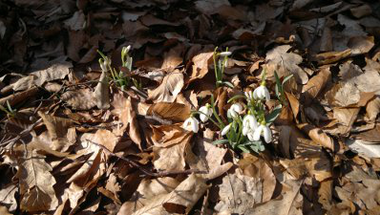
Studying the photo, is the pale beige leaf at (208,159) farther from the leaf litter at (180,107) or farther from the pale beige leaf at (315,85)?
the pale beige leaf at (315,85)

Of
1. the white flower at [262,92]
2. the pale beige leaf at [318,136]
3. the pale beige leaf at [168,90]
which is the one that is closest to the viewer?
the white flower at [262,92]

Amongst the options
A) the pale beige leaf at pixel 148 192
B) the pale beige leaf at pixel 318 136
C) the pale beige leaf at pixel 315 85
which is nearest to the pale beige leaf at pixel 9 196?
the pale beige leaf at pixel 148 192

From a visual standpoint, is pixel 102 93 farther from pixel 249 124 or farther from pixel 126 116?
pixel 249 124

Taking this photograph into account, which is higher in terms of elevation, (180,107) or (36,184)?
(180,107)

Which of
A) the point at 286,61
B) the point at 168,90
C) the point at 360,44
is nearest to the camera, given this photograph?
the point at 168,90

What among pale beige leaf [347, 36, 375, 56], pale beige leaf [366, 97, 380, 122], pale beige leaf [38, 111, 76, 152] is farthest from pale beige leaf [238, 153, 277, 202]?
pale beige leaf [347, 36, 375, 56]

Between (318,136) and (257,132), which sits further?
(318,136)

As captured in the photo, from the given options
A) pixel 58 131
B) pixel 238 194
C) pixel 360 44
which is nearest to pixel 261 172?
pixel 238 194

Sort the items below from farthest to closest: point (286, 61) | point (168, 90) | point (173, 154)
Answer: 1. point (286, 61)
2. point (168, 90)
3. point (173, 154)
